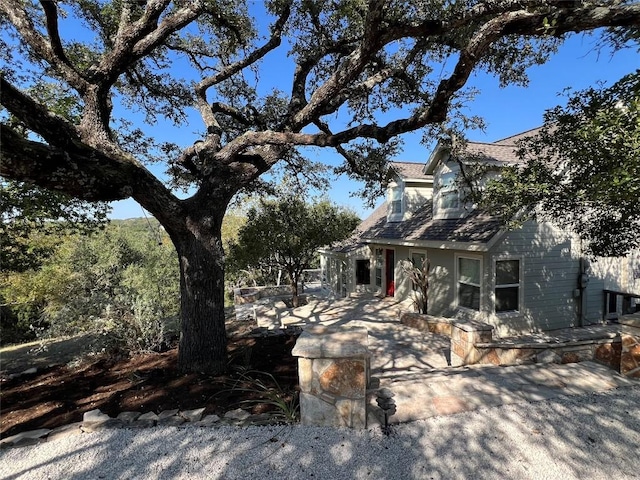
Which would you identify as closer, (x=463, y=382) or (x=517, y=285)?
(x=463, y=382)

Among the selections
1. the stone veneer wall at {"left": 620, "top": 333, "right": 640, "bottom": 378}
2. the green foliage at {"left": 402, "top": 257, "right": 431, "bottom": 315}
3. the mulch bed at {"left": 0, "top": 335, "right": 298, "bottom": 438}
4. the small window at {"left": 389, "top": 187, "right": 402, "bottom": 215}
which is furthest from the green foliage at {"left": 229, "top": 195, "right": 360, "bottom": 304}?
the stone veneer wall at {"left": 620, "top": 333, "right": 640, "bottom": 378}

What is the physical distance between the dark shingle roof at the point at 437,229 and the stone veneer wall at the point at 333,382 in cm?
637

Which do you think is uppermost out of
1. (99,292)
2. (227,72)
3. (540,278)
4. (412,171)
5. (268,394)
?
(227,72)

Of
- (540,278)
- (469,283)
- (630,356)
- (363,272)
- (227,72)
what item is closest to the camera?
(630,356)

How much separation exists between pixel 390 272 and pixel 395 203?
293 cm

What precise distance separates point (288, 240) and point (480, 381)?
8039mm

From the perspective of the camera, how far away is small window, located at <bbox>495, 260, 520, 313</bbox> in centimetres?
859

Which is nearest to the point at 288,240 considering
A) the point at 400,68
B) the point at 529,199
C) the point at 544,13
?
the point at 400,68

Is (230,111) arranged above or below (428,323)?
above

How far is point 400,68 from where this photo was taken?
607 cm

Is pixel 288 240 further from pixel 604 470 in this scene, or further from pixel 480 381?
pixel 604 470

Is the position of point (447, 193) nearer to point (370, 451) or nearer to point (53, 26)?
point (370, 451)

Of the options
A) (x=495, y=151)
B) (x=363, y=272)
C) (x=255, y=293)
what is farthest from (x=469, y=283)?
(x=255, y=293)

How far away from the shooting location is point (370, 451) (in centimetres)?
274
